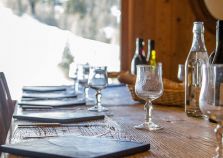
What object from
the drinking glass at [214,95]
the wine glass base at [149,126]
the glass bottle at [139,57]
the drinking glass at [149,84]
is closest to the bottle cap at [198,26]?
the drinking glass at [149,84]

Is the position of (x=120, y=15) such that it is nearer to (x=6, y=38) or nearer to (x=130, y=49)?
(x=130, y=49)

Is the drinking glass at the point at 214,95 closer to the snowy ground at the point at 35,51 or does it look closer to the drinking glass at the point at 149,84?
the drinking glass at the point at 149,84

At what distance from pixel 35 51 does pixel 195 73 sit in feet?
7.46

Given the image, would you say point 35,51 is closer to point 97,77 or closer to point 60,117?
point 97,77

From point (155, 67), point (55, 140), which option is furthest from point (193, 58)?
point (55, 140)

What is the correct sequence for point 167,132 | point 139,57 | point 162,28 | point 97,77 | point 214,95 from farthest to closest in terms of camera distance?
point 162,28
point 139,57
point 97,77
point 167,132
point 214,95

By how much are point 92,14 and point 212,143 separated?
2.89m

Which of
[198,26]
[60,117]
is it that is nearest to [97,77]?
[60,117]

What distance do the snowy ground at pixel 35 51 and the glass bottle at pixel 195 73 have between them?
2208 mm

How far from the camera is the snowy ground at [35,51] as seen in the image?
→ 3.65 metres

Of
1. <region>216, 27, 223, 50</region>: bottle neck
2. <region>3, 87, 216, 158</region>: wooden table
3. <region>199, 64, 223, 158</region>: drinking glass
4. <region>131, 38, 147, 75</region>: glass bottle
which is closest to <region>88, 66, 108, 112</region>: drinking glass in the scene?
<region>3, 87, 216, 158</region>: wooden table

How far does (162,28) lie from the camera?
3.99 meters

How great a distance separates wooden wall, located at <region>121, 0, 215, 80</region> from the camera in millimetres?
3914

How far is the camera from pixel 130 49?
12.8 feet
